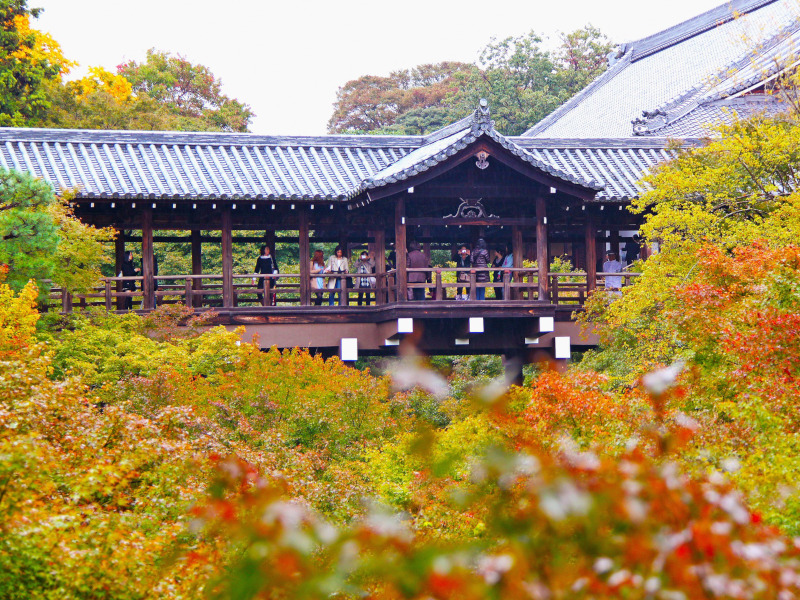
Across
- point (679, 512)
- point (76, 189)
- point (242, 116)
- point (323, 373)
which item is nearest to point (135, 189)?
point (76, 189)

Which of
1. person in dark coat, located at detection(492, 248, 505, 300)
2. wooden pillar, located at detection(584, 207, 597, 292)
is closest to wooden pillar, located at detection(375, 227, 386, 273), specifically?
person in dark coat, located at detection(492, 248, 505, 300)

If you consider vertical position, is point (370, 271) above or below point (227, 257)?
below

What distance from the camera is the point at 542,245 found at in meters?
18.9

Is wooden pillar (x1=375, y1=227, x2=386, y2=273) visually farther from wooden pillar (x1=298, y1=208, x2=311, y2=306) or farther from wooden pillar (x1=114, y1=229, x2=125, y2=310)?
wooden pillar (x1=114, y1=229, x2=125, y2=310)

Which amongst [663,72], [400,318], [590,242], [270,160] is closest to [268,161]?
[270,160]

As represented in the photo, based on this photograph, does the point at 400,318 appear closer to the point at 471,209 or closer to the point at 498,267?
the point at 498,267

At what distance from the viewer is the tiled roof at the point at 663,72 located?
3183 cm

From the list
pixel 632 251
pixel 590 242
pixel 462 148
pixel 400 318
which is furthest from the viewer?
pixel 632 251

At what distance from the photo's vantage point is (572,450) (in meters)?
9.27

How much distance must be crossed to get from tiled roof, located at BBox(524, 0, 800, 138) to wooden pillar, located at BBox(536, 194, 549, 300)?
10766 mm

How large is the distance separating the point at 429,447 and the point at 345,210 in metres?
16.5

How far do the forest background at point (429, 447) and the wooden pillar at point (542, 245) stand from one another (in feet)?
6.26

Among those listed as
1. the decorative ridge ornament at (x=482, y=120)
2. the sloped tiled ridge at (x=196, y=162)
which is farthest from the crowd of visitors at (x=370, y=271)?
the decorative ridge ornament at (x=482, y=120)

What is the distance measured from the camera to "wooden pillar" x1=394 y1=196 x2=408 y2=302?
1836cm
